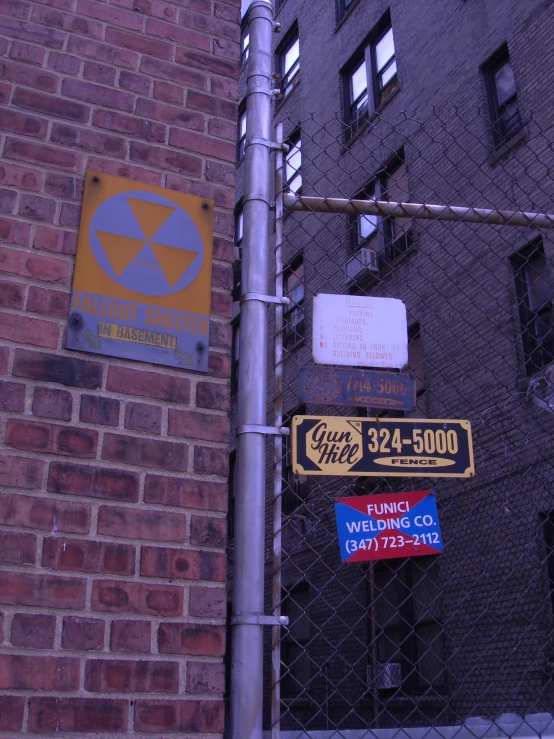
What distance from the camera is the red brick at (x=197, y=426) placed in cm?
231

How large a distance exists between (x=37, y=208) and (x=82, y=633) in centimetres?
120

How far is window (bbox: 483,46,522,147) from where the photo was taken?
439 inches

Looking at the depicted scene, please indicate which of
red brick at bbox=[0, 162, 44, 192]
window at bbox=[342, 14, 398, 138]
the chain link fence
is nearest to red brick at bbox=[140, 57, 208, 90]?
red brick at bbox=[0, 162, 44, 192]

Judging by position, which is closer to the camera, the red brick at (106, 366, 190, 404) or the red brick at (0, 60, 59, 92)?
the red brick at (106, 366, 190, 404)

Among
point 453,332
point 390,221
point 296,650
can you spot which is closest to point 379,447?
point 453,332

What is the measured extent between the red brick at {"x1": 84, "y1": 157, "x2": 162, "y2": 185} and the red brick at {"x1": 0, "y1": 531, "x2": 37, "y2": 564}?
3.73ft

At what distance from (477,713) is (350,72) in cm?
1225

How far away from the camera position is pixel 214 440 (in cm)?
235

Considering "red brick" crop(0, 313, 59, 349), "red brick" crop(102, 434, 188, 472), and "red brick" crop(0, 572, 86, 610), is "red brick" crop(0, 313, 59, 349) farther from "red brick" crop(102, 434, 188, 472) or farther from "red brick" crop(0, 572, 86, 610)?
"red brick" crop(0, 572, 86, 610)

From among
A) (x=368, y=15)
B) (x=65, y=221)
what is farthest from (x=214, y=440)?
(x=368, y=15)

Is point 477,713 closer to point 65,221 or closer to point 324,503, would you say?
point 324,503

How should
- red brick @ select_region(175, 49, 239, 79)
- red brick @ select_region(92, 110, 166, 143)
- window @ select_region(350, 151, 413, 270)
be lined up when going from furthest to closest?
window @ select_region(350, 151, 413, 270) < red brick @ select_region(175, 49, 239, 79) < red brick @ select_region(92, 110, 166, 143)

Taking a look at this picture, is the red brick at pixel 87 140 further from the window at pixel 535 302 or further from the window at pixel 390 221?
A: the window at pixel 390 221

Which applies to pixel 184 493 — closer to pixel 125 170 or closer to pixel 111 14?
pixel 125 170
